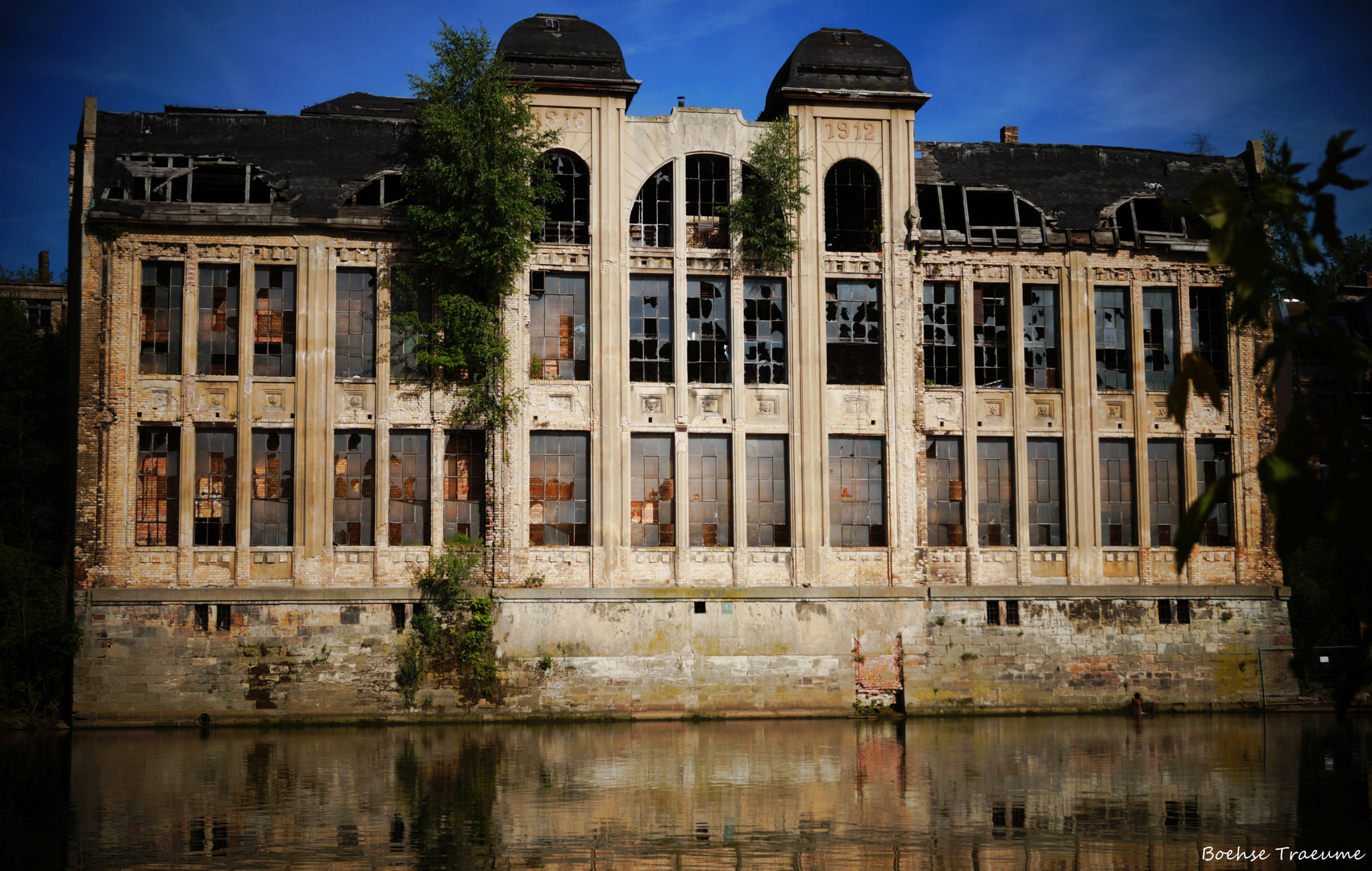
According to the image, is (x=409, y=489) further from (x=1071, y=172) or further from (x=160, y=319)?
(x=1071, y=172)

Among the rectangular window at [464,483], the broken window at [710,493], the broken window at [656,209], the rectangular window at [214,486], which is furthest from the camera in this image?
the broken window at [656,209]

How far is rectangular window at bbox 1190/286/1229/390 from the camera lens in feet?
104

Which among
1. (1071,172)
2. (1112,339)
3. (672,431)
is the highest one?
(1071,172)

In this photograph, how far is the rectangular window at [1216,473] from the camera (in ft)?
Answer: 102

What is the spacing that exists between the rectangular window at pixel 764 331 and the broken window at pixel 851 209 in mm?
2139

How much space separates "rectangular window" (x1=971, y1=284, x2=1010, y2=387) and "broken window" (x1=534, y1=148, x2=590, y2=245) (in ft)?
35.9

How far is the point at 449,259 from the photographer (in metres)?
28.1

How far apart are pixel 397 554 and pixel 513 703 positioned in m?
4.76

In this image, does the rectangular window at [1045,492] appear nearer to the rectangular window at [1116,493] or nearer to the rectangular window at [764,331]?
the rectangular window at [1116,493]

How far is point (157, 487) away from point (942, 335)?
21.0 meters

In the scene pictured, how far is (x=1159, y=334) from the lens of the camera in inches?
Result: 1248

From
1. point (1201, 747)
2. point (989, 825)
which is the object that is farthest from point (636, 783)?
point (1201, 747)

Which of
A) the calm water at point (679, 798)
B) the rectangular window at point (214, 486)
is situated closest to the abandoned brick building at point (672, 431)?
the rectangular window at point (214, 486)

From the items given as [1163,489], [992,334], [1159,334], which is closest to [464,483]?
[992,334]
